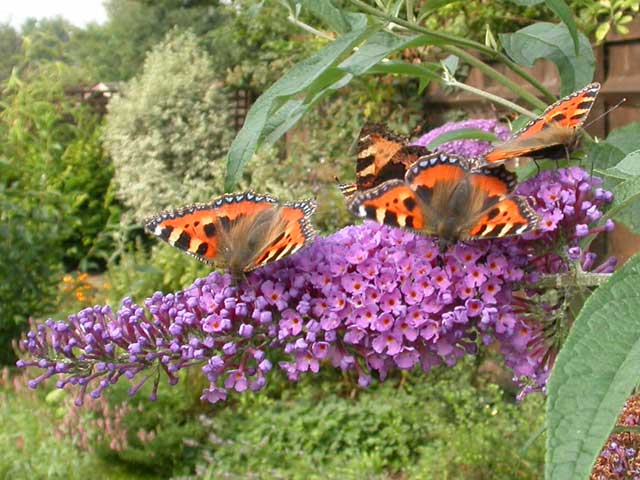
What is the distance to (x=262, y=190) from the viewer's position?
17.8ft

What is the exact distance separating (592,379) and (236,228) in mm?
551

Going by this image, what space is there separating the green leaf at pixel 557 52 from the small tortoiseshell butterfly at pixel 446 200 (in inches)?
11.5

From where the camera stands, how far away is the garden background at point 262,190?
283cm

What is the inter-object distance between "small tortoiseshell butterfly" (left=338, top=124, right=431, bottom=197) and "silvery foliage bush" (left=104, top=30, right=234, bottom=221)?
209 inches

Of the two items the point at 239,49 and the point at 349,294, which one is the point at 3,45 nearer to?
the point at 239,49

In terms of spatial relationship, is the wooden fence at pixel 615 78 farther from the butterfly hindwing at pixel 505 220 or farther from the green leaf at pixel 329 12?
the butterfly hindwing at pixel 505 220

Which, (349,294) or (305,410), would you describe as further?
(305,410)

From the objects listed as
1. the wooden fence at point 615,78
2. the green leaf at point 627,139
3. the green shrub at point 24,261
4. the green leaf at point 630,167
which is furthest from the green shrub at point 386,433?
the green leaf at point 630,167

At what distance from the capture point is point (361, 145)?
1.00m

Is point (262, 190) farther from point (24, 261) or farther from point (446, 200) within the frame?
point (446, 200)

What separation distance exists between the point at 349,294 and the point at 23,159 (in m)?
5.59

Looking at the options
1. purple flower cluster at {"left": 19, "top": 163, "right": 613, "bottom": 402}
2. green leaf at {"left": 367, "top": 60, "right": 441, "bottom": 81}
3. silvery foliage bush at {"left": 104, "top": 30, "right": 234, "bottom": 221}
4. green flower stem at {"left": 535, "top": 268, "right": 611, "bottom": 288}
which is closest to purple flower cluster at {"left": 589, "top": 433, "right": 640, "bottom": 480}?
purple flower cluster at {"left": 19, "top": 163, "right": 613, "bottom": 402}

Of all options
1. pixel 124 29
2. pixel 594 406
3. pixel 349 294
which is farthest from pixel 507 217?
pixel 124 29

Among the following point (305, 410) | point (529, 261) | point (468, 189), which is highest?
point (468, 189)
